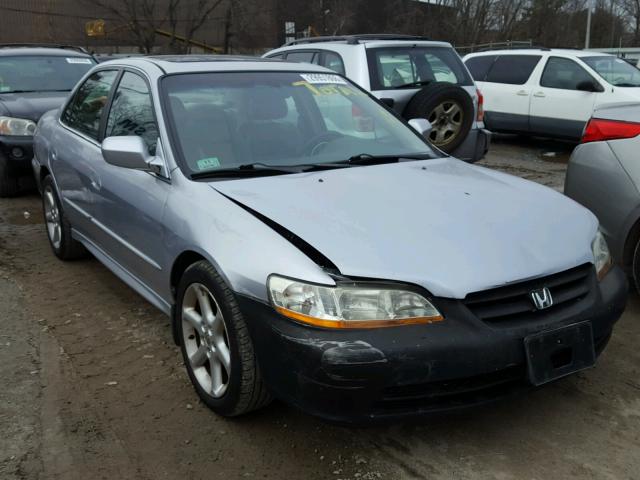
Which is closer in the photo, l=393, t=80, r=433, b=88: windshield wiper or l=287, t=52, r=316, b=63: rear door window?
l=393, t=80, r=433, b=88: windshield wiper

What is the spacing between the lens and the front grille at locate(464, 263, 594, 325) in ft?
8.05

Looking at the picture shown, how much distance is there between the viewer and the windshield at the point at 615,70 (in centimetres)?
1026

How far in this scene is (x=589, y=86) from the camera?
33.2ft

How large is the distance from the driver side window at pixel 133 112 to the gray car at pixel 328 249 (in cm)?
2

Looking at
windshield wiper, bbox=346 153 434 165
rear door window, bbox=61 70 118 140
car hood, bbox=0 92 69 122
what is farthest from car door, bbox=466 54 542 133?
rear door window, bbox=61 70 118 140

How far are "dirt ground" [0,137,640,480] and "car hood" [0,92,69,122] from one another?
4.11m

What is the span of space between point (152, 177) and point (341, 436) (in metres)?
1.64

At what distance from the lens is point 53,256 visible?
542 cm

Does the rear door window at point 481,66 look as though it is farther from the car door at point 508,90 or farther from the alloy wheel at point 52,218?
the alloy wheel at point 52,218

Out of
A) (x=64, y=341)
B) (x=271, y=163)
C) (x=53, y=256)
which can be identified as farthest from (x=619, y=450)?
(x=53, y=256)

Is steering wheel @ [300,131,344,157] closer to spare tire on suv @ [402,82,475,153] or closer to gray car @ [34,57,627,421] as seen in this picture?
gray car @ [34,57,627,421]

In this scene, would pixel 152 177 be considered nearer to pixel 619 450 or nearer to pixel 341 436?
pixel 341 436

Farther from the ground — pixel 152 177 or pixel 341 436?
pixel 152 177

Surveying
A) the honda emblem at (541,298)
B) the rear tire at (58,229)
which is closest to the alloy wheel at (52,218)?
the rear tire at (58,229)
